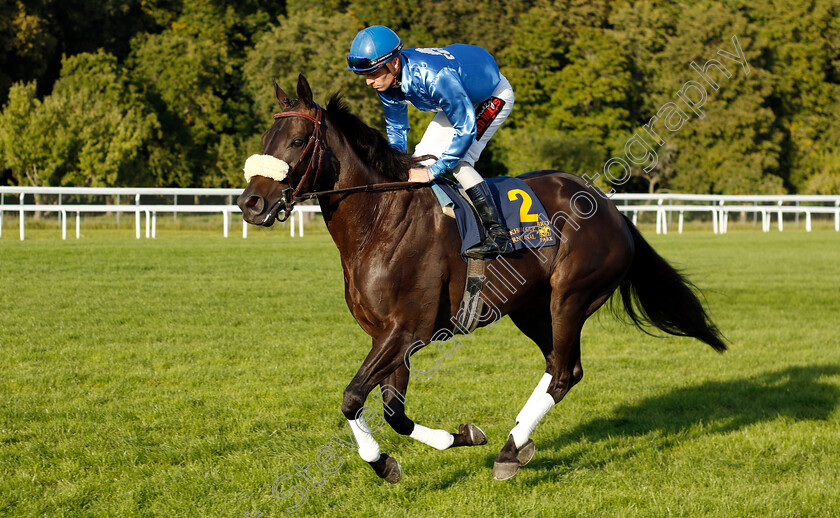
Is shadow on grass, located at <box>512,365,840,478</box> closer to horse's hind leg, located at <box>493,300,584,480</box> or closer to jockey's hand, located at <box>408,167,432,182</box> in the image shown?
horse's hind leg, located at <box>493,300,584,480</box>

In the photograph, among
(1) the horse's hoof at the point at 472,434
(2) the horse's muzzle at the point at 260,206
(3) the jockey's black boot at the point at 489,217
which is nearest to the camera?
(2) the horse's muzzle at the point at 260,206

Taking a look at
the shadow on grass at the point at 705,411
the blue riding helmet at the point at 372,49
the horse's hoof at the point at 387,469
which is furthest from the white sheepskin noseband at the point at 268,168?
the shadow on grass at the point at 705,411

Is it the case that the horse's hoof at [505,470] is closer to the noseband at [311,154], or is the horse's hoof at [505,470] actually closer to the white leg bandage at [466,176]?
the white leg bandage at [466,176]

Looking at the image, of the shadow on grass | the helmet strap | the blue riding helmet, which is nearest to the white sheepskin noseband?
the blue riding helmet

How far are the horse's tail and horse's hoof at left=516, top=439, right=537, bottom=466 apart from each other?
152 cm

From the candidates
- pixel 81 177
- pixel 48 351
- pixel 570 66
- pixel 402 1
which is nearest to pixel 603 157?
pixel 570 66

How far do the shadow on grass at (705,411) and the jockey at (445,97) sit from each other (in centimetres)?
152

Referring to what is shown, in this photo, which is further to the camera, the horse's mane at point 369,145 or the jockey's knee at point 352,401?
the horse's mane at point 369,145

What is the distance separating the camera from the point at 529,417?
479cm

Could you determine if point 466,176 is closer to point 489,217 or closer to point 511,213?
point 489,217

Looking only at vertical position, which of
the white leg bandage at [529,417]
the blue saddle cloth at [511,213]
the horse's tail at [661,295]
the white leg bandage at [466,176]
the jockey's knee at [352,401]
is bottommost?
the white leg bandage at [529,417]

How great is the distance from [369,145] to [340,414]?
7.06ft

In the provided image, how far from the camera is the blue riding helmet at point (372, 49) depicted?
4312 mm

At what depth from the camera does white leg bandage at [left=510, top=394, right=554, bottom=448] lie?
15.4 ft
